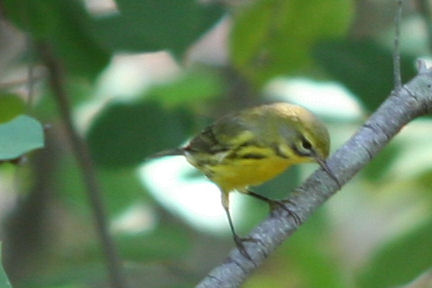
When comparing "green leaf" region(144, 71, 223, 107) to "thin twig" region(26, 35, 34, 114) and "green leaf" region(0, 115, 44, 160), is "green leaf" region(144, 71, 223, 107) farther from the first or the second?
"green leaf" region(0, 115, 44, 160)

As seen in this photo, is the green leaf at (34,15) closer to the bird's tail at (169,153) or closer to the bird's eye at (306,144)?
the bird's tail at (169,153)

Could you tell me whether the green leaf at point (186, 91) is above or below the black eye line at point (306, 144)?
below

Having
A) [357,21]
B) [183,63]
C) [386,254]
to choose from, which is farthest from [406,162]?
[357,21]

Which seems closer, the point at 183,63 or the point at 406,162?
the point at 183,63

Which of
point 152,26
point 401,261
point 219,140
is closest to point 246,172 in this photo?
point 219,140

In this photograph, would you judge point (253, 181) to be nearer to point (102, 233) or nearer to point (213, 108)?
point (102, 233)

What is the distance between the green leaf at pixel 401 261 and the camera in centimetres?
228

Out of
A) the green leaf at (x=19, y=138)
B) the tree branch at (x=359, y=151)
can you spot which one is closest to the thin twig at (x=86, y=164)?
the tree branch at (x=359, y=151)

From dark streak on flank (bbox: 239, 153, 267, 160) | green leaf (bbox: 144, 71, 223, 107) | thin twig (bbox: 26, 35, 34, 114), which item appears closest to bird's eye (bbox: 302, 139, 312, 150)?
dark streak on flank (bbox: 239, 153, 267, 160)

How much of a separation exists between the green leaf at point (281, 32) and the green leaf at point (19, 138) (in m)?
0.97

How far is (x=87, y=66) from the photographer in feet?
7.38

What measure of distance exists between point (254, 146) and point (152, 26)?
0.62 metres

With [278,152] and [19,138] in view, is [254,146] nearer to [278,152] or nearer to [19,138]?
[278,152]

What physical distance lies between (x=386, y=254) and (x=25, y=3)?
964 mm
